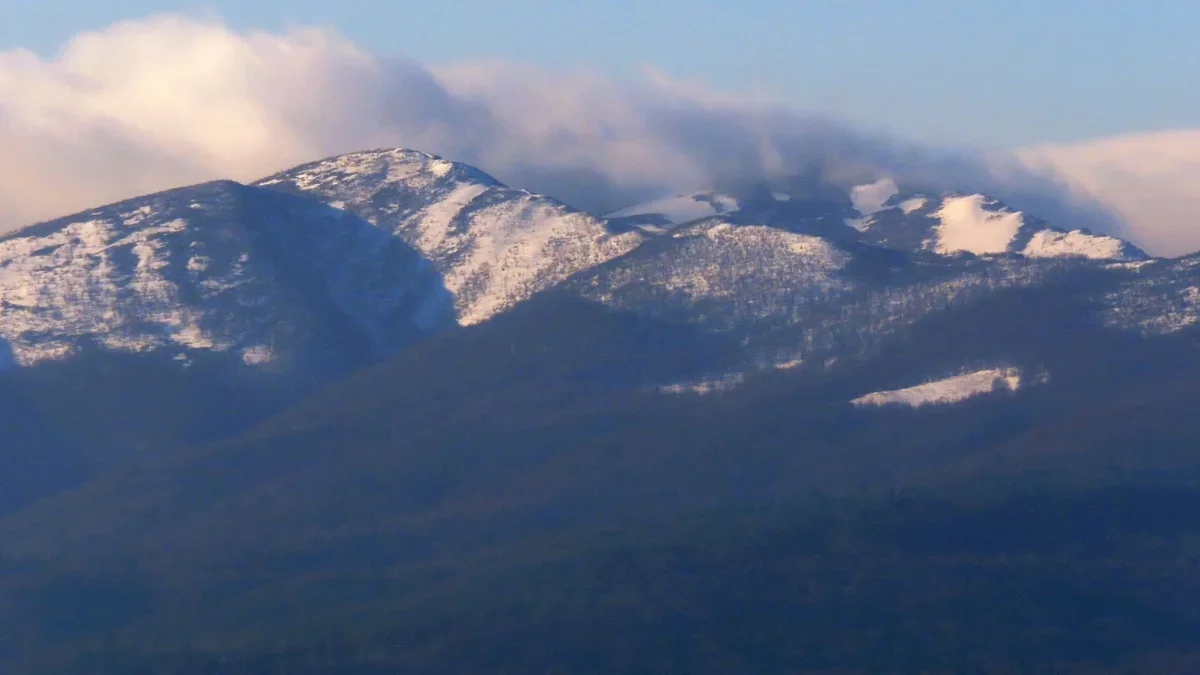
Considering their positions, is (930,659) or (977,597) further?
(977,597)

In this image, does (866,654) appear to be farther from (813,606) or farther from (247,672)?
(247,672)

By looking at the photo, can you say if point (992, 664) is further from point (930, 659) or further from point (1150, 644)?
point (1150, 644)

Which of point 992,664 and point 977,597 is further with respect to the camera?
point 977,597

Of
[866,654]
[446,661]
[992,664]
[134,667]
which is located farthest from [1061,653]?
[134,667]

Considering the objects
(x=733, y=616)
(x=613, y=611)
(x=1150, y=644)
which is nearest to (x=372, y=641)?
(x=613, y=611)

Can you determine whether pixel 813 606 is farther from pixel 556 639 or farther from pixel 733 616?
pixel 556 639

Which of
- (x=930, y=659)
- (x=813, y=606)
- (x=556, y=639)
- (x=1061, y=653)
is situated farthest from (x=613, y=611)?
(x=1061, y=653)
